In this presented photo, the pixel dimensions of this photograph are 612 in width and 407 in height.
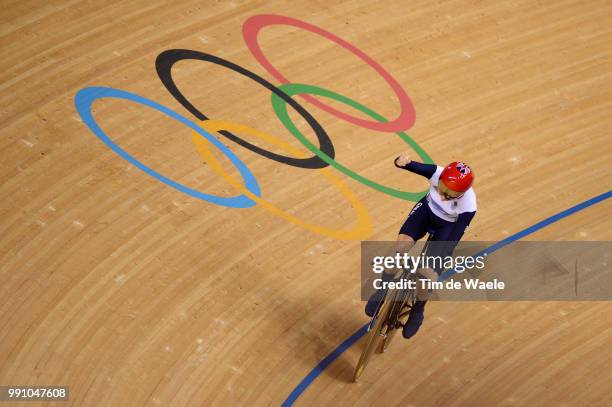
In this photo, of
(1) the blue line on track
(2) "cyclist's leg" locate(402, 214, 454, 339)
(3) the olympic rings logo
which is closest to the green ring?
(3) the olympic rings logo

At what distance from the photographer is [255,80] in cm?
801

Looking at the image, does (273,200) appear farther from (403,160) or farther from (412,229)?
(403,160)

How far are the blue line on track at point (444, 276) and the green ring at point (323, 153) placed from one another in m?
0.76

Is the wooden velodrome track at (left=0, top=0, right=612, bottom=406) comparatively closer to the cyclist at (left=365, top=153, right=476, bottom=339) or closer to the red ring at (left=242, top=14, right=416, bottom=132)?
the red ring at (left=242, top=14, right=416, bottom=132)

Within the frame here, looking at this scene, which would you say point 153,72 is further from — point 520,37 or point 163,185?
point 520,37

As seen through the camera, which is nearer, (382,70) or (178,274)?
(178,274)

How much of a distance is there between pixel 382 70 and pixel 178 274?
3027 mm

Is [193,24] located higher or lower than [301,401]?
higher

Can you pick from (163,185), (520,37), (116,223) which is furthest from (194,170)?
(520,37)

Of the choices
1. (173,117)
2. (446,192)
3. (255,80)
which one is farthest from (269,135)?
(446,192)

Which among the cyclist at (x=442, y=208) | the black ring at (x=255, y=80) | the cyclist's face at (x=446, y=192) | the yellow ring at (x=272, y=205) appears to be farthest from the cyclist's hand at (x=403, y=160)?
the black ring at (x=255, y=80)

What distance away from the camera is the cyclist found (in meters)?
5.32

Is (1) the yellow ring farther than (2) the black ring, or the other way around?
(2) the black ring

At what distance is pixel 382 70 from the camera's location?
A: 27.5 ft
